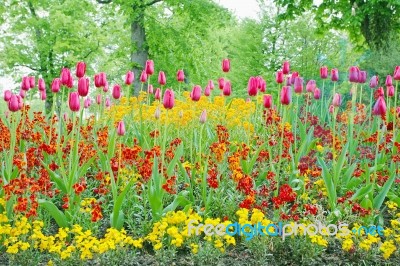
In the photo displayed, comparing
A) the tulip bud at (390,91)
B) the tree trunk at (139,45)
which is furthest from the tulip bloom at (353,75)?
the tree trunk at (139,45)

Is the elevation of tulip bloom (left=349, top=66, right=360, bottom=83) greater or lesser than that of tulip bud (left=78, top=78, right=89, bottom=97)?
greater

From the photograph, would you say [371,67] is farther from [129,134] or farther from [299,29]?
[129,134]

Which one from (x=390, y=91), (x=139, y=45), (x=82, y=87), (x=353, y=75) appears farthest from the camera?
(x=139, y=45)

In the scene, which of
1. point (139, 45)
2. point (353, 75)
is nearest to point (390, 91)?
point (353, 75)

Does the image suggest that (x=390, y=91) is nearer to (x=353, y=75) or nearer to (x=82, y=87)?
(x=353, y=75)

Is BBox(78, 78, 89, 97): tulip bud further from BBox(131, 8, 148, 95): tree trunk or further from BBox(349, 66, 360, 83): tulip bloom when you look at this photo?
BBox(131, 8, 148, 95): tree trunk

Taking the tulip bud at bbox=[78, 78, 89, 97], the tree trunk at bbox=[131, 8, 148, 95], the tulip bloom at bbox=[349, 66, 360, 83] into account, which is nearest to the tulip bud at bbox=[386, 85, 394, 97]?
the tulip bloom at bbox=[349, 66, 360, 83]

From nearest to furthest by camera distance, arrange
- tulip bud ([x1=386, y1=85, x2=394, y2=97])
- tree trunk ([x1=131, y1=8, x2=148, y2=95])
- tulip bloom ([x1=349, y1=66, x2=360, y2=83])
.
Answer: tulip bloom ([x1=349, y1=66, x2=360, y2=83]) → tulip bud ([x1=386, y1=85, x2=394, y2=97]) → tree trunk ([x1=131, y1=8, x2=148, y2=95])

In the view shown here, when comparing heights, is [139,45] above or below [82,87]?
above

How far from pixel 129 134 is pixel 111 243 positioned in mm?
3784

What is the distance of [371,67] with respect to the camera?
21.3m

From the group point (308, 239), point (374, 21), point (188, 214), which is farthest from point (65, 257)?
point (374, 21)

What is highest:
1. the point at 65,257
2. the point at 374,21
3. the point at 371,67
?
the point at 374,21

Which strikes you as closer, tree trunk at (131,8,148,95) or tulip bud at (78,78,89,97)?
tulip bud at (78,78,89,97)
